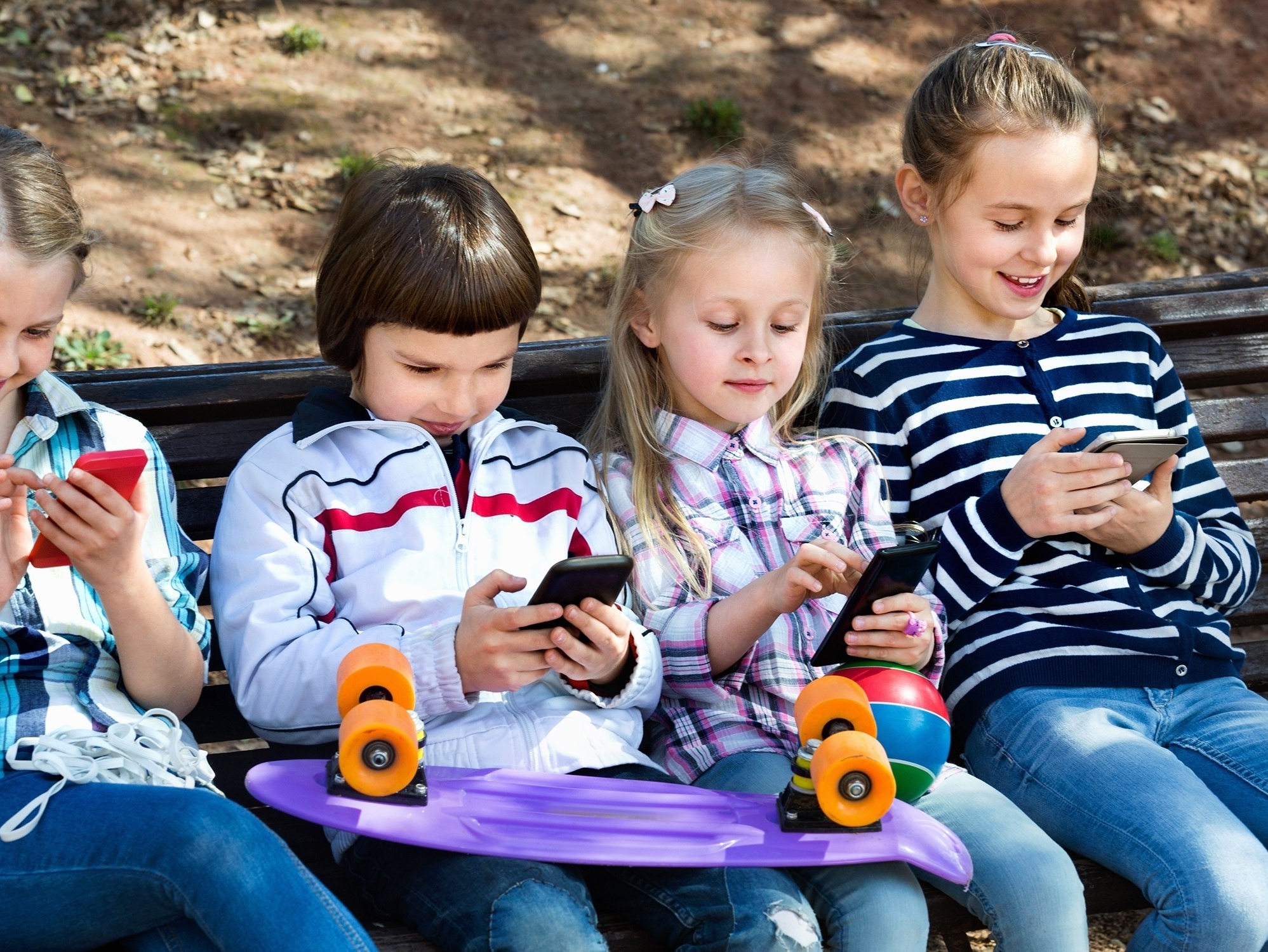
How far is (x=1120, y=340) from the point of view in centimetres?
300

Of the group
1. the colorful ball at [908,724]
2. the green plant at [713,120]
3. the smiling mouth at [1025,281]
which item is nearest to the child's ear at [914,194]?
the smiling mouth at [1025,281]

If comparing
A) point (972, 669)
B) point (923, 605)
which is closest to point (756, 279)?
point (923, 605)

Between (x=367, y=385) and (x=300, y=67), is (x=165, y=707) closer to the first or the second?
(x=367, y=385)

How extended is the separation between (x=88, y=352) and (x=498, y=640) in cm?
280

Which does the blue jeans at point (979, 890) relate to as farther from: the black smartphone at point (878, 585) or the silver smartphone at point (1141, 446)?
the silver smartphone at point (1141, 446)

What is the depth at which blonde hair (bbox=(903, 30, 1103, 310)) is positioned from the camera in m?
2.83

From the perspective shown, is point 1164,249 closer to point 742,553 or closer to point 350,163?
point 350,163

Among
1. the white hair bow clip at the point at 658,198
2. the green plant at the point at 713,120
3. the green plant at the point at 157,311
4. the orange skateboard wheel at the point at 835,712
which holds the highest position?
the white hair bow clip at the point at 658,198

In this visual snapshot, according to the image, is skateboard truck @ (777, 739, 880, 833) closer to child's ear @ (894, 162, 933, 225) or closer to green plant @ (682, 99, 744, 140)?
child's ear @ (894, 162, 933, 225)

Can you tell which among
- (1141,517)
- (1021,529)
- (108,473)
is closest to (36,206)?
(108,473)

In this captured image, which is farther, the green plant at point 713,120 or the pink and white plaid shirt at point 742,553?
the green plant at point 713,120

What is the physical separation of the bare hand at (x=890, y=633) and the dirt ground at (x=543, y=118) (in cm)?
295

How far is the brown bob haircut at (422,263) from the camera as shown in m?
2.42

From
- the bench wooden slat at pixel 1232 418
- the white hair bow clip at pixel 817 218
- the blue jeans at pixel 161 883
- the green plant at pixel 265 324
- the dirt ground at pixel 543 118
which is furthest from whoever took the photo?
the dirt ground at pixel 543 118
